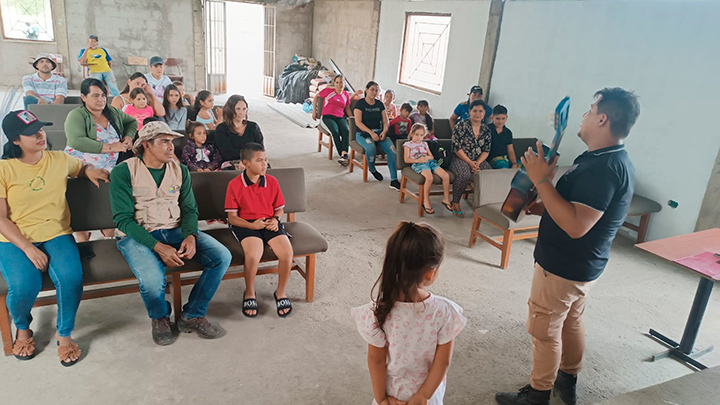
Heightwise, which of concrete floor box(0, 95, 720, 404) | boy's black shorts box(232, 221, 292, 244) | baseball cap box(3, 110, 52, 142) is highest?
baseball cap box(3, 110, 52, 142)

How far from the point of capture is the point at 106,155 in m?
4.04

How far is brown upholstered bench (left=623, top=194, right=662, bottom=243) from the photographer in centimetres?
505

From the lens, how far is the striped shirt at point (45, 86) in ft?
20.2

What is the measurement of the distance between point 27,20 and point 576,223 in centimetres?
1426

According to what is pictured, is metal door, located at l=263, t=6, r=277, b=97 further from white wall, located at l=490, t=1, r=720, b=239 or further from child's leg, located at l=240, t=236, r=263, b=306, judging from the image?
child's leg, located at l=240, t=236, r=263, b=306

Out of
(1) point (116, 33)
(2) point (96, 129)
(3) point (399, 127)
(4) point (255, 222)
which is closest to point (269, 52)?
(1) point (116, 33)

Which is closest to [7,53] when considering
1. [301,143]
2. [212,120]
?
[301,143]

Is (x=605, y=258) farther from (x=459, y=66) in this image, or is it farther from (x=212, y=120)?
(x=459, y=66)

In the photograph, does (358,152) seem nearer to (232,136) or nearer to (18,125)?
(232,136)

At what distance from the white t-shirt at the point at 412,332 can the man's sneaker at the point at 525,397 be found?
42.5 inches

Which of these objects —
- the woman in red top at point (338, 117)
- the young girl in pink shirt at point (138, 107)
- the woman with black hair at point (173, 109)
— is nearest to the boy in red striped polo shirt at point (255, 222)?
the young girl in pink shirt at point (138, 107)

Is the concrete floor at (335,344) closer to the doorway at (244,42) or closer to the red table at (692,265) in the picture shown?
the red table at (692,265)

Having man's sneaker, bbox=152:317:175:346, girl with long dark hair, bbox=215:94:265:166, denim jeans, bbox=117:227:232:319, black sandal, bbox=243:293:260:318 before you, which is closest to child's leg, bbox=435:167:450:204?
girl with long dark hair, bbox=215:94:265:166

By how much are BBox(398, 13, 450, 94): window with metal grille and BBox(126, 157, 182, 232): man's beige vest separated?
6.70 metres
